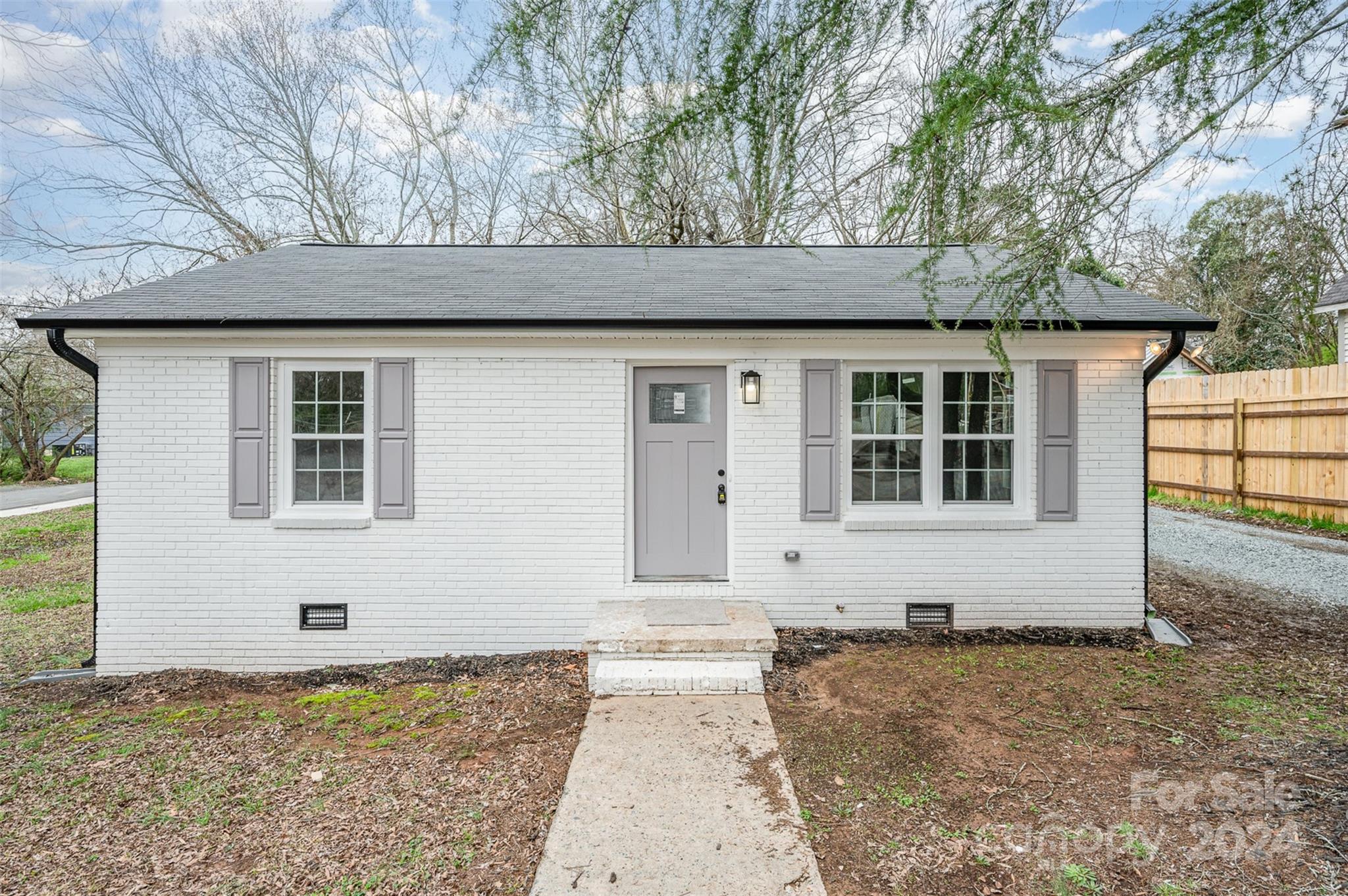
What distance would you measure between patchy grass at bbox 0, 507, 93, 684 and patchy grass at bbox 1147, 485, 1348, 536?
13055 millimetres

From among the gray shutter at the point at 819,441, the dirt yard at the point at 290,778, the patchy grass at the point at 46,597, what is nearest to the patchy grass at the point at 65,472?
the patchy grass at the point at 46,597

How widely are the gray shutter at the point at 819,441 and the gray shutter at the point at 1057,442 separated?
1.81 meters

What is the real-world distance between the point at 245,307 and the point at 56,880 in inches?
165

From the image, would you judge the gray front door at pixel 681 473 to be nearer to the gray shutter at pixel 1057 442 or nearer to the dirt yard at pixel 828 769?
the dirt yard at pixel 828 769

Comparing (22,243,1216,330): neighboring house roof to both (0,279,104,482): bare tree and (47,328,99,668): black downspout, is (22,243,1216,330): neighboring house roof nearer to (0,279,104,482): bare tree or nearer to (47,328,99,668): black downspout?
(47,328,99,668): black downspout

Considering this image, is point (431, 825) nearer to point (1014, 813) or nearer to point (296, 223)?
point (1014, 813)

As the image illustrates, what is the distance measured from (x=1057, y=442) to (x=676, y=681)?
3.91m

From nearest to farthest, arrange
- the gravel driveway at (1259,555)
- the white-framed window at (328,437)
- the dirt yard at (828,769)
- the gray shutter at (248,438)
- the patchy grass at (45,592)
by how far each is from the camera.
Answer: the dirt yard at (828,769) < the gray shutter at (248,438) < the white-framed window at (328,437) < the patchy grass at (45,592) < the gravel driveway at (1259,555)

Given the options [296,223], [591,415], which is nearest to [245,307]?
[591,415]

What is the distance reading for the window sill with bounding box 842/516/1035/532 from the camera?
5.73m

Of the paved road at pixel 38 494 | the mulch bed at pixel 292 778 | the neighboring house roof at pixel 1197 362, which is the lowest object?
the mulch bed at pixel 292 778

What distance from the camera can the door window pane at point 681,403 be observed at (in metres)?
5.88

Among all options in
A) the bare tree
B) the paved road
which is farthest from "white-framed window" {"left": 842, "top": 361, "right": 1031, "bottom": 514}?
the bare tree

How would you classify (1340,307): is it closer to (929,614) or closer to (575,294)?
(929,614)
